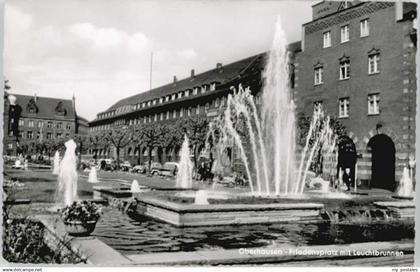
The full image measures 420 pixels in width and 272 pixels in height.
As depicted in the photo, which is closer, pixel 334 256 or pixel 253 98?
pixel 334 256

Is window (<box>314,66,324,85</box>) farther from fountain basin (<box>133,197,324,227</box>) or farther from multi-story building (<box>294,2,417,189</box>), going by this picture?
fountain basin (<box>133,197,324,227</box>)

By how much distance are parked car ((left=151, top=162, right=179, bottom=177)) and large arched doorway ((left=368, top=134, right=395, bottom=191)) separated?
49.1 ft

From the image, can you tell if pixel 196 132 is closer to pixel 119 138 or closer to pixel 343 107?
pixel 119 138

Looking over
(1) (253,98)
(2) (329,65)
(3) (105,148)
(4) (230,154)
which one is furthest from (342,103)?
(3) (105,148)

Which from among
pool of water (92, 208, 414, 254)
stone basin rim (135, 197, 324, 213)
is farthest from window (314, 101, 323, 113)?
stone basin rim (135, 197, 324, 213)

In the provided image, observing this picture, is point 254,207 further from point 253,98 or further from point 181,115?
point 181,115

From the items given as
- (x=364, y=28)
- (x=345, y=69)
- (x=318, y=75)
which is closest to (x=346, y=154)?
(x=345, y=69)

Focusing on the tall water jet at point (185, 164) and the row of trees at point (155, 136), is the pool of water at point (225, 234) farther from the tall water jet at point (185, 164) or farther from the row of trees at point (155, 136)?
Answer: the row of trees at point (155, 136)

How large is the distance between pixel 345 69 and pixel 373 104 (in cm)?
253

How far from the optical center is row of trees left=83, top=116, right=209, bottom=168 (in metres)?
34.0

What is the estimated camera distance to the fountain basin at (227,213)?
10.8m

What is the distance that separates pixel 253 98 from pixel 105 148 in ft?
61.4

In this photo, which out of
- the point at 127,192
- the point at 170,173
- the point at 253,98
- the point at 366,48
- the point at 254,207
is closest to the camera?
the point at 254,207

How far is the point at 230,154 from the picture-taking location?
31.8 meters
